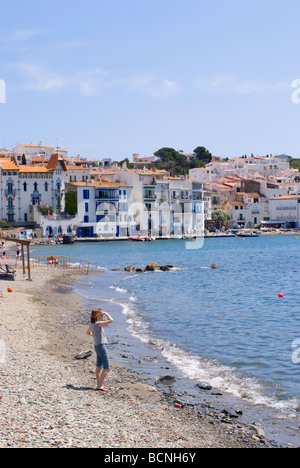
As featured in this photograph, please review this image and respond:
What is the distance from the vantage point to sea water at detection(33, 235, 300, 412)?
14234 millimetres

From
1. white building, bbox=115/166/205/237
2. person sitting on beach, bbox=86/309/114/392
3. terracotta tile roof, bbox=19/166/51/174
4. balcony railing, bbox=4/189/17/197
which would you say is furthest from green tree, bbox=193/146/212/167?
person sitting on beach, bbox=86/309/114/392

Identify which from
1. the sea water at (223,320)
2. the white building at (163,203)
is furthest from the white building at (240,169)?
the sea water at (223,320)

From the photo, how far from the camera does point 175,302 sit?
2844cm

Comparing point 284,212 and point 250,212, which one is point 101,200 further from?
point 284,212

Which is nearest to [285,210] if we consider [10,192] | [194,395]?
[10,192]

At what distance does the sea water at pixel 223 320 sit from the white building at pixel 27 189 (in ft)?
133

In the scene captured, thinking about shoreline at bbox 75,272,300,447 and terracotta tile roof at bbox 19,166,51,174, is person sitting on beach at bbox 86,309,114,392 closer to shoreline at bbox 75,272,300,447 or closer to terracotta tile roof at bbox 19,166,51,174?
shoreline at bbox 75,272,300,447

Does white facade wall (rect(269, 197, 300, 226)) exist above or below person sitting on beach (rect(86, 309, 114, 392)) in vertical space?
above

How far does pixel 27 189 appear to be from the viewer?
88.1 m

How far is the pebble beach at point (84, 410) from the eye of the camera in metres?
8.64

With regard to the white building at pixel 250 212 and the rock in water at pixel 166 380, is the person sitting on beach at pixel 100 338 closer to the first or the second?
the rock in water at pixel 166 380

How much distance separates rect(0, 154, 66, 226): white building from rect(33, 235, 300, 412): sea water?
133ft

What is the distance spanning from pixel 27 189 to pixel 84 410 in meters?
80.7
